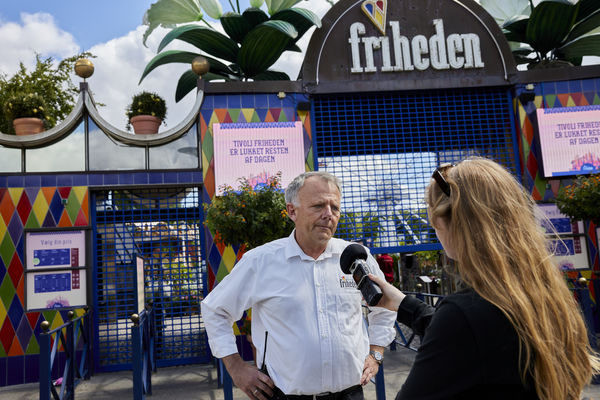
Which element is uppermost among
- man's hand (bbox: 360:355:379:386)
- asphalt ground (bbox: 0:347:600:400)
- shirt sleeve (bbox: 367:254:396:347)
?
shirt sleeve (bbox: 367:254:396:347)

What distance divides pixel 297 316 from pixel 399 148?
279 inches

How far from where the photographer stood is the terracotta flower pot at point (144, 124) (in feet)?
27.6

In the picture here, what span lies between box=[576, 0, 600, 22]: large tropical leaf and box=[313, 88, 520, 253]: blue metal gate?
303cm

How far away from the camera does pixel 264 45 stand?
9477 mm

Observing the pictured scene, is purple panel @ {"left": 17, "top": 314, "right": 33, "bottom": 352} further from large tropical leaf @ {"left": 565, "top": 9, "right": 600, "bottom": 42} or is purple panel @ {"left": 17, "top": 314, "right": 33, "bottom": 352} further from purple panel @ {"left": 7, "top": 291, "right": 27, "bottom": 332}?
large tropical leaf @ {"left": 565, "top": 9, "right": 600, "bottom": 42}

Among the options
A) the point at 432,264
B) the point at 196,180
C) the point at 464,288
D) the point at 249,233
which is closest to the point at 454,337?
the point at 464,288

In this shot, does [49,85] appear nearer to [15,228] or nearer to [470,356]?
[15,228]

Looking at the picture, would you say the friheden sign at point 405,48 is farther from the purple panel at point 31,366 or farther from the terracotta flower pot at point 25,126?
the purple panel at point 31,366

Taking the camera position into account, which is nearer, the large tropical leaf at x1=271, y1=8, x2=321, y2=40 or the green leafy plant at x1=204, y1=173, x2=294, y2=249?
the green leafy plant at x1=204, y1=173, x2=294, y2=249

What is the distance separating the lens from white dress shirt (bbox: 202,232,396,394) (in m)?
2.48

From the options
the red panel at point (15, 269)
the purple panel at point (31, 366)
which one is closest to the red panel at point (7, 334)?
the purple panel at point (31, 366)

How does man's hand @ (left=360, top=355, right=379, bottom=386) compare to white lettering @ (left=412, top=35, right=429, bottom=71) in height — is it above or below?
below

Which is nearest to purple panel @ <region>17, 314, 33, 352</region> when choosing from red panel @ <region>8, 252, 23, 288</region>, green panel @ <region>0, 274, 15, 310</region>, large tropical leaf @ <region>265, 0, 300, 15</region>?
green panel @ <region>0, 274, 15, 310</region>

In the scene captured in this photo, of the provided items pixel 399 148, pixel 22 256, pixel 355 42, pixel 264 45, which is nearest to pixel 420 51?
pixel 355 42
